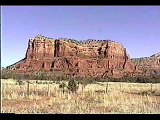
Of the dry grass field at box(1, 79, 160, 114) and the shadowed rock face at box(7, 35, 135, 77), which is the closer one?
the dry grass field at box(1, 79, 160, 114)

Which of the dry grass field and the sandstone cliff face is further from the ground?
the sandstone cliff face

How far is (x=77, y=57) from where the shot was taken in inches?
4237

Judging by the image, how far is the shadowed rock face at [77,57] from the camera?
99438 millimetres

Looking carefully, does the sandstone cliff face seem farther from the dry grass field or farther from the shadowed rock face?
the dry grass field

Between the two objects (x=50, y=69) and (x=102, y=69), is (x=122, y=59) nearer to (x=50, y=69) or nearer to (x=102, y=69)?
(x=102, y=69)

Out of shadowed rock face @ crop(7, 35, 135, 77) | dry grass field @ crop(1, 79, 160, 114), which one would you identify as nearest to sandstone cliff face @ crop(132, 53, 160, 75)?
shadowed rock face @ crop(7, 35, 135, 77)

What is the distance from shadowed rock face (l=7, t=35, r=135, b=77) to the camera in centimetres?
9944

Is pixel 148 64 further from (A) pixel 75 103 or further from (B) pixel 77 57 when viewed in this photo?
(A) pixel 75 103

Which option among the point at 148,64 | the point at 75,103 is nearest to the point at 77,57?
the point at 148,64
